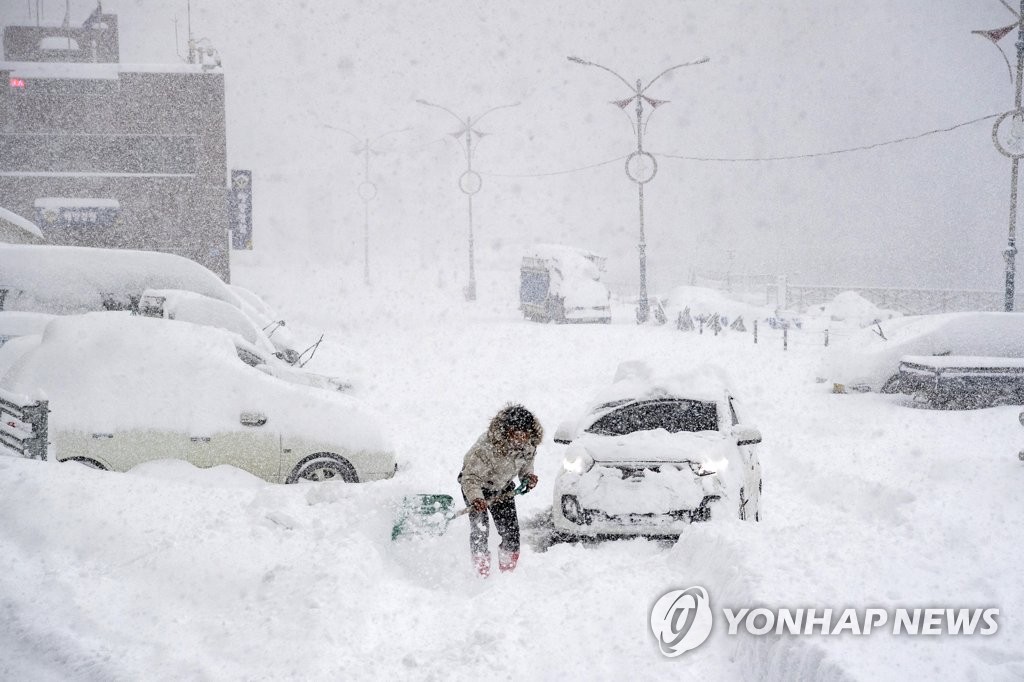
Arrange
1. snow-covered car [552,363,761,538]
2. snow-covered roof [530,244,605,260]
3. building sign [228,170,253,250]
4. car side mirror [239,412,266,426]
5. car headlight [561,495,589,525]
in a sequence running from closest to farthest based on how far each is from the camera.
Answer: snow-covered car [552,363,761,538], car headlight [561,495,589,525], car side mirror [239,412,266,426], building sign [228,170,253,250], snow-covered roof [530,244,605,260]

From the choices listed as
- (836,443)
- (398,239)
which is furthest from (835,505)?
(398,239)

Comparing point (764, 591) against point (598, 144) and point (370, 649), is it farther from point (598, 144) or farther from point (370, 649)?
point (598, 144)

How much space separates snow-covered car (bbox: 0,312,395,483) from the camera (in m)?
6.95

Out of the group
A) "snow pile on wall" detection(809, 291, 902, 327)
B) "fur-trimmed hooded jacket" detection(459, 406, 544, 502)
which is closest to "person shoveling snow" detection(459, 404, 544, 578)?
"fur-trimmed hooded jacket" detection(459, 406, 544, 502)

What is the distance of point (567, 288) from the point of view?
28.3 m

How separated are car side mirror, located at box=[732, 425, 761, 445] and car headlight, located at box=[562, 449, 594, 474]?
50.2 inches

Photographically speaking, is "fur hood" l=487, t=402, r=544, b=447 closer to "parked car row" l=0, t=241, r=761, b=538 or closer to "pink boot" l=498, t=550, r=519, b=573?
"pink boot" l=498, t=550, r=519, b=573

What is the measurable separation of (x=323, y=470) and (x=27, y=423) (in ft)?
8.02

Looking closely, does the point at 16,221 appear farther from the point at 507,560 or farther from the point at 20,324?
the point at 507,560

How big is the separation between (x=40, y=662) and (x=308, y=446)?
3463mm

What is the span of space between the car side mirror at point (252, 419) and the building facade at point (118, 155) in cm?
2372

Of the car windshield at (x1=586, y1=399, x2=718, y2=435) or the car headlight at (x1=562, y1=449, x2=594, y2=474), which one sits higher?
the car windshield at (x1=586, y1=399, x2=718, y2=435)

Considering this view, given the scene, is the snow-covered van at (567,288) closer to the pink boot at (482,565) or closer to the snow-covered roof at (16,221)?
the snow-covered roof at (16,221)

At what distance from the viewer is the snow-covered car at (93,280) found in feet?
43.8
